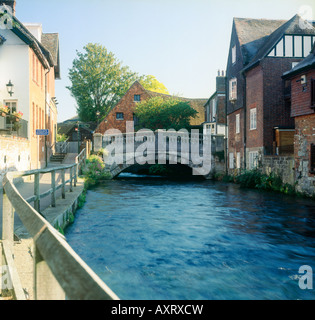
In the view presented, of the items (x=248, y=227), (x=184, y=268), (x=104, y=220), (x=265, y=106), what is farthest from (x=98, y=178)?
(x=184, y=268)

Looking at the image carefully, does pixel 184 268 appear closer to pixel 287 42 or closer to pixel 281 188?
pixel 281 188

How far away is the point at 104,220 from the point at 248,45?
61.4 feet

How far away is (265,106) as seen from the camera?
20984 millimetres

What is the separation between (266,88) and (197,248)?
15.7 metres

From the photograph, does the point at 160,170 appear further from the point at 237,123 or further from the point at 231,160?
the point at 237,123

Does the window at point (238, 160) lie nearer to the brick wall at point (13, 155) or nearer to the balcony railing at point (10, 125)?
the brick wall at point (13, 155)

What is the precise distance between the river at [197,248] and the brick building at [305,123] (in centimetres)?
241

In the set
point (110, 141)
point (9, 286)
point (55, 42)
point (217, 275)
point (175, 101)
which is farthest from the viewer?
point (175, 101)

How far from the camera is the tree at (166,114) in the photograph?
117ft

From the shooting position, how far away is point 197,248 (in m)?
7.54

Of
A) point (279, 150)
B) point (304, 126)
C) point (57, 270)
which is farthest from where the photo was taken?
point (279, 150)

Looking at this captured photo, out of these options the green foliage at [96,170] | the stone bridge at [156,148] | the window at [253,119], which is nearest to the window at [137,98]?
the stone bridge at [156,148]

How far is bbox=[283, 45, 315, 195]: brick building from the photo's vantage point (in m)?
15.2

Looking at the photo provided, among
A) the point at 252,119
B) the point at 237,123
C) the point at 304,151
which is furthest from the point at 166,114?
the point at 304,151
